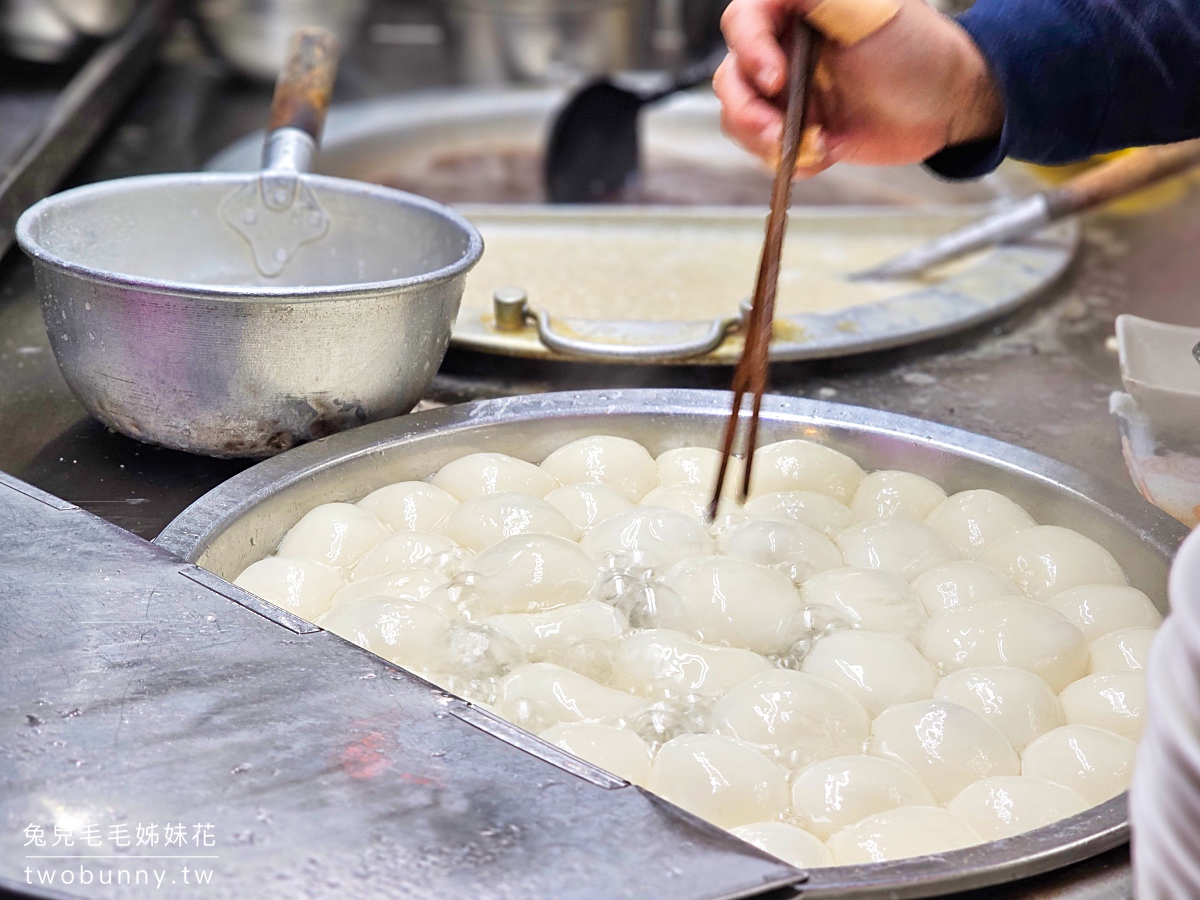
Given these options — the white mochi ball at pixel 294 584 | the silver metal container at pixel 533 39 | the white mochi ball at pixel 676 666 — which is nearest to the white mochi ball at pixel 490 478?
the white mochi ball at pixel 294 584

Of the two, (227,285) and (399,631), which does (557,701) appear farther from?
(227,285)

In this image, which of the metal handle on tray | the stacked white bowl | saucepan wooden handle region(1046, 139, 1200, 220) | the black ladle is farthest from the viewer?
the black ladle

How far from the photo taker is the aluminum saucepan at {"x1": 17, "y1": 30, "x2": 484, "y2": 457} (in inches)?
56.6

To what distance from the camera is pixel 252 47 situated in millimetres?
3955

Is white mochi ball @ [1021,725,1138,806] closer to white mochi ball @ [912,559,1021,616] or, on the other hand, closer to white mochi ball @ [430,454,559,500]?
white mochi ball @ [912,559,1021,616]

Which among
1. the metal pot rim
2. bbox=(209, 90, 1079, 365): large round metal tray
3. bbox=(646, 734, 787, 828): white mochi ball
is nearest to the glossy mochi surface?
bbox=(646, 734, 787, 828): white mochi ball

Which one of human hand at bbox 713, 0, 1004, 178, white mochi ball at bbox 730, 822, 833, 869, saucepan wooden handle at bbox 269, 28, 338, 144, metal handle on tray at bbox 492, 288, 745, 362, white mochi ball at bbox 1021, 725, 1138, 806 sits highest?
human hand at bbox 713, 0, 1004, 178

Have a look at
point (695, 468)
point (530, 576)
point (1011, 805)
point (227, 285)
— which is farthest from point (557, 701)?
point (227, 285)

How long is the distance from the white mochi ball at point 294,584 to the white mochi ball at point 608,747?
0.35 metres

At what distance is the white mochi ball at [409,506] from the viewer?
1.49 metres

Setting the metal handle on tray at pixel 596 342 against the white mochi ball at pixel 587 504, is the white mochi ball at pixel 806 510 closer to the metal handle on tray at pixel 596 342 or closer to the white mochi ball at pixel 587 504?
the white mochi ball at pixel 587 504

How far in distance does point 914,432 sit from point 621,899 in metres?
1.02

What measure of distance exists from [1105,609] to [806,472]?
1.37ft

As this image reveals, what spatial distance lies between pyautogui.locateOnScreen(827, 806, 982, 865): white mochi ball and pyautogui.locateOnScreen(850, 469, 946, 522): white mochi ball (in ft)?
1.83
